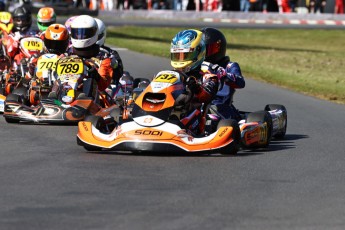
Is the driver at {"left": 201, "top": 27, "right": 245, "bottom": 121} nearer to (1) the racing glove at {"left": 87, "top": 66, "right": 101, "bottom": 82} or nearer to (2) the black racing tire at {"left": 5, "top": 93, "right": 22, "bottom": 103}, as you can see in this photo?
(1) the racing glove at {"left": 87, "top": 66, "right": 101, "bottom": 82}

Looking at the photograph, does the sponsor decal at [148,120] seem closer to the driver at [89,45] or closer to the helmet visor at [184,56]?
the helmet visor at [184,56]

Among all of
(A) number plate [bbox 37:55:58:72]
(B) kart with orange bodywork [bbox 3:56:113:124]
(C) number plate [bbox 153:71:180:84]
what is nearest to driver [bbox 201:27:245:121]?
(C) number plate [bbox 153:71:180:84]

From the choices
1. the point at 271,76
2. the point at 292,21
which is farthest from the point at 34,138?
the point at 292,21

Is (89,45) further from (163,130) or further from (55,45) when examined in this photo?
(163,130)

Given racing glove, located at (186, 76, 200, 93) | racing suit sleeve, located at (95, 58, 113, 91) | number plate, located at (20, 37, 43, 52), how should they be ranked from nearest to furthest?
racing glove, located at (186, 76, 200, 93) < racing suit sleeve, located at (95, 58, 113, 91) < number plate, located at (20, 37, 43, 52)

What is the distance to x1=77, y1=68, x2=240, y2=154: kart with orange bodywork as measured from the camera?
31.1 ft

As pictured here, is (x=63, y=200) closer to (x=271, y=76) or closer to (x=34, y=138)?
(x=34, y=138)

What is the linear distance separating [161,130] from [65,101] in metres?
3.27

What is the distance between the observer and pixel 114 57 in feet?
44.1

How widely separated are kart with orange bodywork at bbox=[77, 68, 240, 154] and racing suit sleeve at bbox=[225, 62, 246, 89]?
992mm

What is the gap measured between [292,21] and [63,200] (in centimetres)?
3454

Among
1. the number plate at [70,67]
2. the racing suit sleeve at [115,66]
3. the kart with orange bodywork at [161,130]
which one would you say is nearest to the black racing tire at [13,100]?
the number plate at [70,67]

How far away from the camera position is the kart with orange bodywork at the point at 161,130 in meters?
9.49

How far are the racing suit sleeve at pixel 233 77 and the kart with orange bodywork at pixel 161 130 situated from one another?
0.99 m
